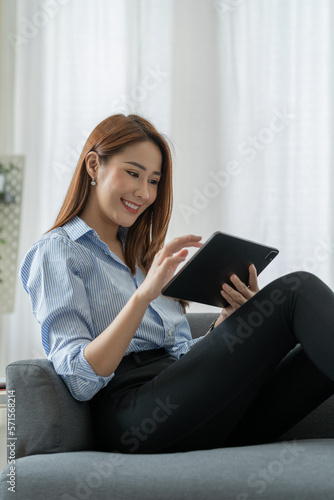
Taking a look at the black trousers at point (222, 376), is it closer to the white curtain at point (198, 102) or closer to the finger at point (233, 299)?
the finger at point (233, 299)

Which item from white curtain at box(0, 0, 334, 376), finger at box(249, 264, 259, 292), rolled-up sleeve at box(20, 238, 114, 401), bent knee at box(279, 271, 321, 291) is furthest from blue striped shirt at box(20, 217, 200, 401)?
white curtain at box(0, 0, 334, 376)

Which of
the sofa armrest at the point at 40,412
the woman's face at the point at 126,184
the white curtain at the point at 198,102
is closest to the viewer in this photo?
the sofa armrest at the point at 40,412

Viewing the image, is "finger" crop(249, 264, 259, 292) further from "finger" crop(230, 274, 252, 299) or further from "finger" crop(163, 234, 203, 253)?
"finger" crop(163, 234, 203, 253)

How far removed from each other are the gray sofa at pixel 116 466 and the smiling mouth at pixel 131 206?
1.67 feet

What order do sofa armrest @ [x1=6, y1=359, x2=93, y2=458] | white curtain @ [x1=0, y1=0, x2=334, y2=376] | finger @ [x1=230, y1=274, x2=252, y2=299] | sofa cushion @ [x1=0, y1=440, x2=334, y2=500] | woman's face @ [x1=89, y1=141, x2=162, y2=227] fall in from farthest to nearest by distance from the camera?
white curtain @ [x1=0, y1=0, x2=334, y2=376] < woman's face @ [x1=89, y1=141, x2=162, y2=227] < finger @ [x1=230, y1=274, x2=252, y2=299] < sofa armrest @ [x1=6, y1=359, x2=93, y2=458] < sofa cushion @ [x1=0, y1=440, x2=334, y2=500]

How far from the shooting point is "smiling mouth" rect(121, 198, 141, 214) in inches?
59.4

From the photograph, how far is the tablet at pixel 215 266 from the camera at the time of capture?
1171mm

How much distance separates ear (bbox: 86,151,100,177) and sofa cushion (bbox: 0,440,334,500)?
0.73 m

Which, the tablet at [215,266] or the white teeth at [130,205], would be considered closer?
the tablet at [215,266]

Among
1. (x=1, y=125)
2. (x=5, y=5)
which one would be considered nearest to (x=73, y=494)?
(x=1, y=125)

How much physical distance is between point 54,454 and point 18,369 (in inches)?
7.1

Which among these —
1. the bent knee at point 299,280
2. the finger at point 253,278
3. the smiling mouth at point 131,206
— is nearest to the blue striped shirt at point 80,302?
the smiling mouth at point 131,206

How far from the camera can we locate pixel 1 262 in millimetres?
2576

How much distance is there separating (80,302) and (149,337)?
0.22m
